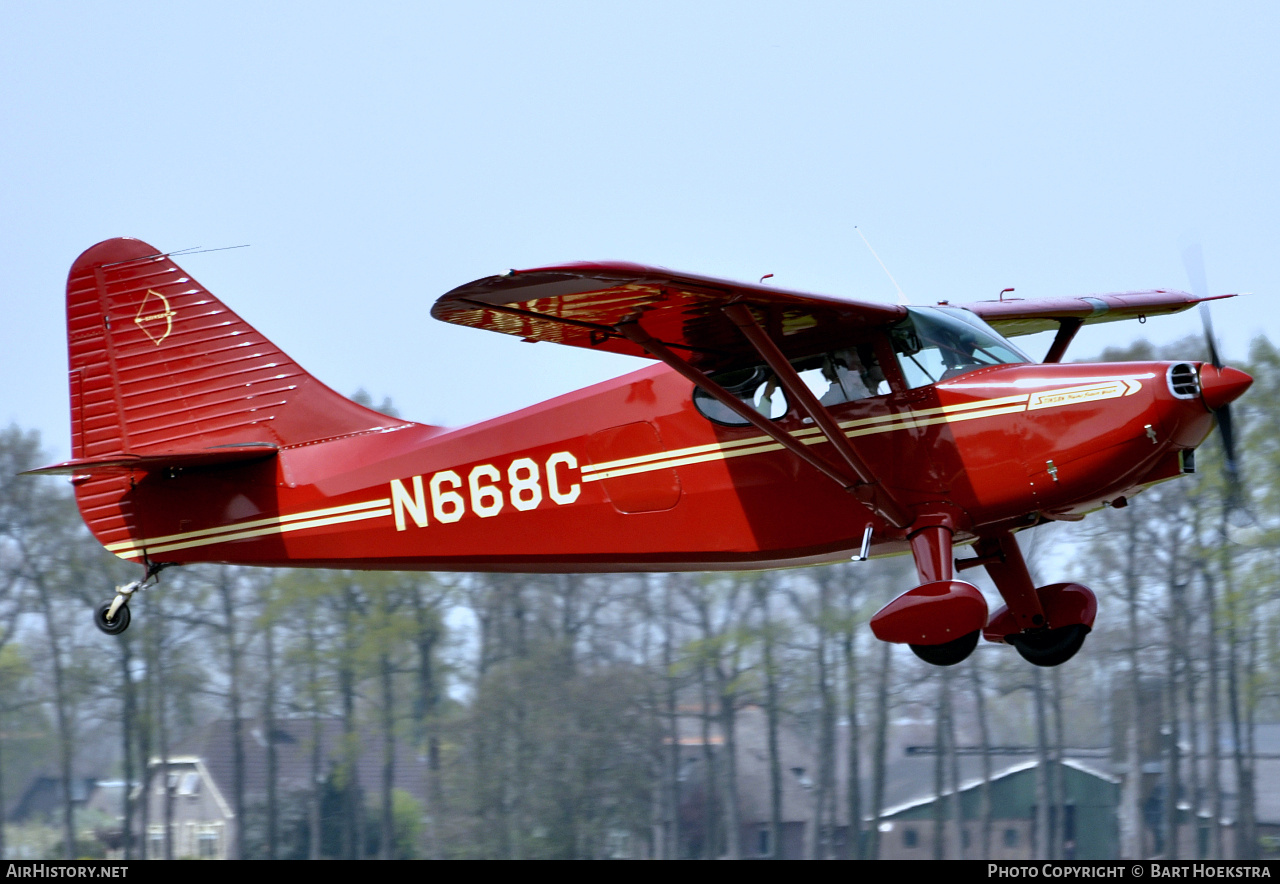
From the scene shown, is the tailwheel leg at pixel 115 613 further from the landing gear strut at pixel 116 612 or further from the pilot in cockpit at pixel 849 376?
the pilot in cockpit at pixel 849 376

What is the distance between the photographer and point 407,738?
30.7m

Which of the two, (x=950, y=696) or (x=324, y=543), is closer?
(x=324, y=543)

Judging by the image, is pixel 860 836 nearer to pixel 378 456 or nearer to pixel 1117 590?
pixel 1117 590

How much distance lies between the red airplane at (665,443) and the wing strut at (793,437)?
0.05 feet

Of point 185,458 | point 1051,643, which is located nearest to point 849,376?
point 1051,643

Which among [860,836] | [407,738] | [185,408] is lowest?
[860,836]

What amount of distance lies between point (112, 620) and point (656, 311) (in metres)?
5.03

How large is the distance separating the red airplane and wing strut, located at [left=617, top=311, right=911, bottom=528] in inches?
0.6

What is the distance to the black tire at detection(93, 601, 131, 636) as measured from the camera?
9.70m

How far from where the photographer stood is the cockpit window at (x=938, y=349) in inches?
311

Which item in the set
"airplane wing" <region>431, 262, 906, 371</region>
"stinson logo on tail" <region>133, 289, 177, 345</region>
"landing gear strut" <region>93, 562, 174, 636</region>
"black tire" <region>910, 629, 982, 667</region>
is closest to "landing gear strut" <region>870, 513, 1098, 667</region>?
"black tire" <region>910, 629, 982, 667</region>

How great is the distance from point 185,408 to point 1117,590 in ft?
67.6

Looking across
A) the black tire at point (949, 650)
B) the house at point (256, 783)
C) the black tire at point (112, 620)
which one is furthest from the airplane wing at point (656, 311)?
the house at point (256, 783)
